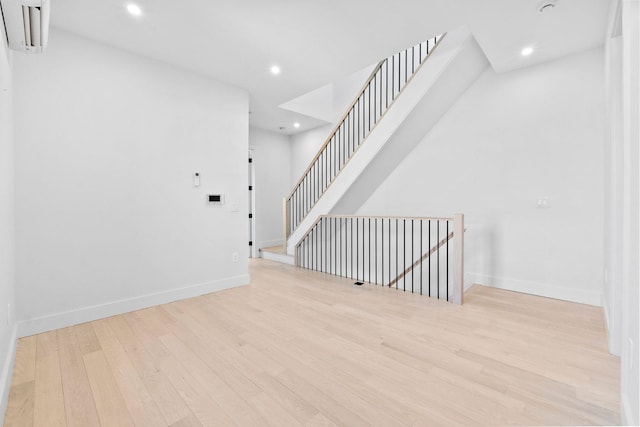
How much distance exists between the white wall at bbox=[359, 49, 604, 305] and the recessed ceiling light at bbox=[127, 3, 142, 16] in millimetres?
3685

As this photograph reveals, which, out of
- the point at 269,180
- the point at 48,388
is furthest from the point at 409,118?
the point at 48,388

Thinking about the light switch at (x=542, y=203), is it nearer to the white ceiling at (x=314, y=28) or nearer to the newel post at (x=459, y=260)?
the newel post at (x=459, y=260)

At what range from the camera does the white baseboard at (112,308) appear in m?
2.46

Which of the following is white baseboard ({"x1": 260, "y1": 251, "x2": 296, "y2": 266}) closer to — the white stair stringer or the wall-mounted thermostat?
the white stair stringer

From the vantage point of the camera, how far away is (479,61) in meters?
3.57

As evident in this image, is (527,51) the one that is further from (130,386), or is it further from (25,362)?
(25,362)

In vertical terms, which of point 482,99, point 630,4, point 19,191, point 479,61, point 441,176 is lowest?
point 19,191

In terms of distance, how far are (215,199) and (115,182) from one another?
103cm

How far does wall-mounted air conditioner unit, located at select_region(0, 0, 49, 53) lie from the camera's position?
1548 millimetres

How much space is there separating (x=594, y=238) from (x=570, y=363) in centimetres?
183

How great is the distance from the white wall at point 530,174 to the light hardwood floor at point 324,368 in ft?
1.96

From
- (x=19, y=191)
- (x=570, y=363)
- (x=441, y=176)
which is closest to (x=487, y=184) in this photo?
(x=441, y=176)

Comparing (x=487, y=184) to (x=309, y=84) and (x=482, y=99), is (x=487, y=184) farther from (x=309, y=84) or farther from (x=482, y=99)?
(x=309, y=84)

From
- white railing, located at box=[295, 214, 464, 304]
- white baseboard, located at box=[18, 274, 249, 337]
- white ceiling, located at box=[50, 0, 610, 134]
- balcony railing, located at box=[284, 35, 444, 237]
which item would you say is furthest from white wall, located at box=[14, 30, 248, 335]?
balcony railing, located at box=[284, 35, 444, 237]
